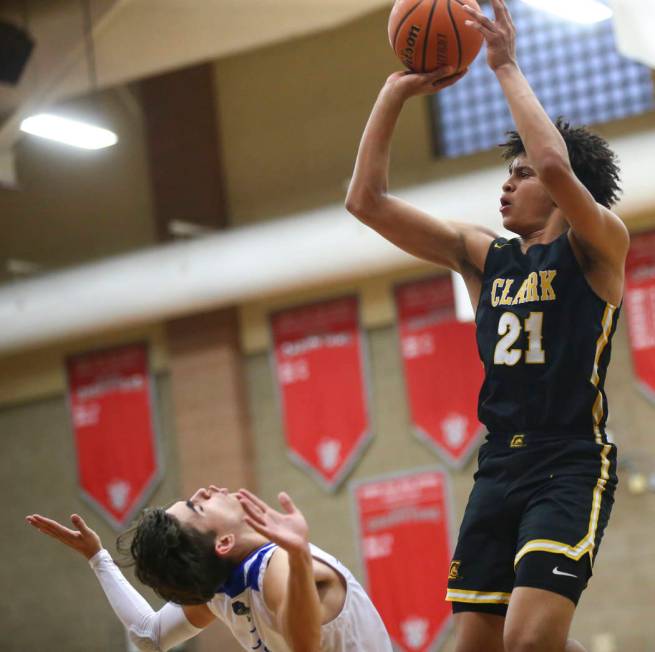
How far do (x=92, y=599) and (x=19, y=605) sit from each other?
113 cm

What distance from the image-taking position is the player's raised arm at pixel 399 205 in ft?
13.7

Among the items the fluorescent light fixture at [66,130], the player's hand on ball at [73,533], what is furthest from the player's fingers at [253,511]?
the fluorescent light fixture at [66,130]

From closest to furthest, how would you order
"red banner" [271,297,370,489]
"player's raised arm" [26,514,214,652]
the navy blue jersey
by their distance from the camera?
the navy blue jersey < "player's raised arm" [26,514,214,652] < "red banner" [271,297,370,489]

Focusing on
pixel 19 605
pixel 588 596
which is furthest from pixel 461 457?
pixel 19 605

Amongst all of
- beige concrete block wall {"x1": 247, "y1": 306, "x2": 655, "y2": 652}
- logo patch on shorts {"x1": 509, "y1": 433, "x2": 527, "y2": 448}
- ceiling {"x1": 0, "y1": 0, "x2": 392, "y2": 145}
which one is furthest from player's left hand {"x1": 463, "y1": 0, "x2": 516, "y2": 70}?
beige concrete block wall {"x1": 247, "y1": 306, "x2": 655, "y2": 652}

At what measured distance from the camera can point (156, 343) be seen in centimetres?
1417

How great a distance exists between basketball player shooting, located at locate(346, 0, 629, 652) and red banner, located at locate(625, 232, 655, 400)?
7651 mm

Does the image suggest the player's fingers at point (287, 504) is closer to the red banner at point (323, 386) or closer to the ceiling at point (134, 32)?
the ceiling at point (134, 32)

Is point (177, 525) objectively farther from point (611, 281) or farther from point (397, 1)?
point (397, 1)

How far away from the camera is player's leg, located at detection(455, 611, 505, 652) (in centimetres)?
385

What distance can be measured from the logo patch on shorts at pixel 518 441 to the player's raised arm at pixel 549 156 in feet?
2.03

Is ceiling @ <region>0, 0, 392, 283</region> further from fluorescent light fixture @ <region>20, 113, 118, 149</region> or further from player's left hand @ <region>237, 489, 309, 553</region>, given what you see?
player's left hand @ <region>237, 489, 309, 553</region>

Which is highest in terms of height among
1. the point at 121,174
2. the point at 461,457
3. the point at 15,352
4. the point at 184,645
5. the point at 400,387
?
the point at 121,174

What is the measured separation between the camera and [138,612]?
15.5 ft
